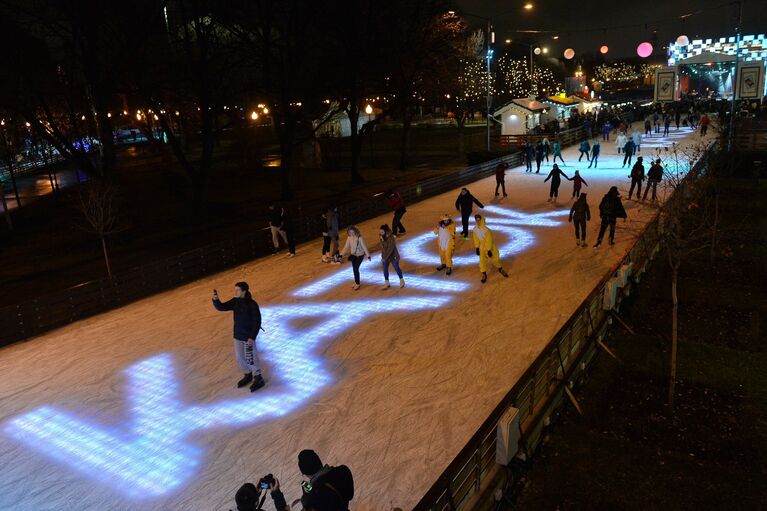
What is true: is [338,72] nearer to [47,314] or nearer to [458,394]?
[47,314]

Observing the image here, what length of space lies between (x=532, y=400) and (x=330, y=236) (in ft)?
29.2

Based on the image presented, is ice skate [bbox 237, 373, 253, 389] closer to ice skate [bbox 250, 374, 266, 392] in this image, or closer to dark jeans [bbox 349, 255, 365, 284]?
ice skate [bbox 250, 374, 266, 392]

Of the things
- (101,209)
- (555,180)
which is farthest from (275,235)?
(555,180)

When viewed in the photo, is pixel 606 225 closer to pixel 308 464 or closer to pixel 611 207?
pixel 611 207

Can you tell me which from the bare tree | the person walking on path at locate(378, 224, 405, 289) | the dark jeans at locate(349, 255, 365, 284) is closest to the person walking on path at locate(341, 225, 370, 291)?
the dark jeans at locate(349, 255, 365, 284)

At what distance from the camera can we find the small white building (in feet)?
136

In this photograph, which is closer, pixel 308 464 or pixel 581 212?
pixel 308 464

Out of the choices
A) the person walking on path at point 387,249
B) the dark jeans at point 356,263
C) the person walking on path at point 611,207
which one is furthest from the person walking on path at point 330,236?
the person walking on path at point 611,207

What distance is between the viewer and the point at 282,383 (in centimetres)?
853

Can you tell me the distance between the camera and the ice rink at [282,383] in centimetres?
641

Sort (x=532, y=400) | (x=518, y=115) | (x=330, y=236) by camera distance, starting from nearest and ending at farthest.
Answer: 1. (x=532, y=400)
2. (x=330, y=236)
3. (x=518, y=115)

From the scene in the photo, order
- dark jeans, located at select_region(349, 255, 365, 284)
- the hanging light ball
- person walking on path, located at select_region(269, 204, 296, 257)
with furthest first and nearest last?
the hanging light ball < person walking on path, located at select_region(269, 204, 296, 257) < dark jeans, located at select_region(349, 255, 365, 284)

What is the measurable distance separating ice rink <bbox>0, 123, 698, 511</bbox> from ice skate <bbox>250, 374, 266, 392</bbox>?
0.39 feet

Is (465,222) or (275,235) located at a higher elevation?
(275,235)
